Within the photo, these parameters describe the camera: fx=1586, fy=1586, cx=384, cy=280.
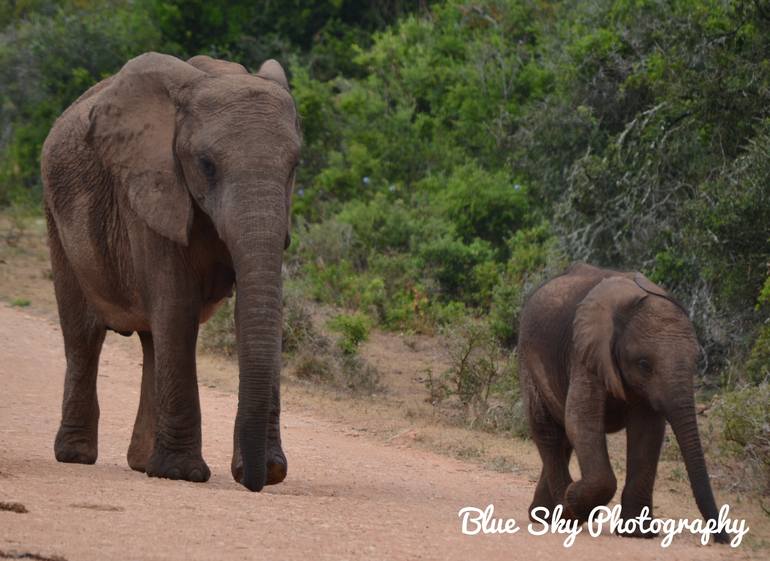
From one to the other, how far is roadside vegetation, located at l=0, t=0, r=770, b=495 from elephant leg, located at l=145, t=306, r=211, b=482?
3809 millimetres

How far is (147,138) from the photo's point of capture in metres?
8.46

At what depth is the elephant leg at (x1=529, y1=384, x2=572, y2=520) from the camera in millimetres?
8672

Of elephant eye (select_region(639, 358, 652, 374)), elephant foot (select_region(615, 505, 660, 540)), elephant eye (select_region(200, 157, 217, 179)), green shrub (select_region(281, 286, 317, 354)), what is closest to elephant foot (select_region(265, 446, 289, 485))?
elephant eye (select_region(200, 157, 217, 179))

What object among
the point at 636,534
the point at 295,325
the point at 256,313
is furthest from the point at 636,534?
the point at 295,325

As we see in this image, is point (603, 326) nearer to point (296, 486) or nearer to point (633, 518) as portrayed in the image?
point (633, 518)

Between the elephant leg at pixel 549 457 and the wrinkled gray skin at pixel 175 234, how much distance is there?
4.88ft

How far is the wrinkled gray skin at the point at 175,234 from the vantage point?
7.69 m

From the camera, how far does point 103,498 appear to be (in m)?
7.07

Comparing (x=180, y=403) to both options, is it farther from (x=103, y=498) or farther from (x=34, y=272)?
(x=34, y=272)

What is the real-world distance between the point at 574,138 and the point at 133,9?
11.9m

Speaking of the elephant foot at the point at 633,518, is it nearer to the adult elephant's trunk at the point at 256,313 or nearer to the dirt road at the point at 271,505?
the dirt road at the point at 271,505

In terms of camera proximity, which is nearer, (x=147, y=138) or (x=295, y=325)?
(x=147, y=138)

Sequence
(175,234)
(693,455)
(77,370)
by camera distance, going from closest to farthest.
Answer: (693,455), (175,234), (77,370)

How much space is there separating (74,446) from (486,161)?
35.0 ft
